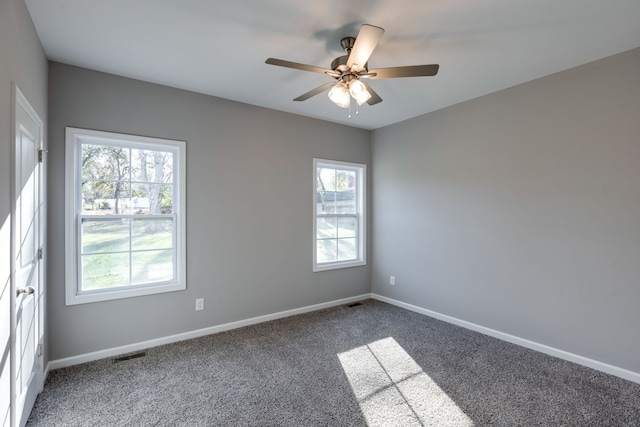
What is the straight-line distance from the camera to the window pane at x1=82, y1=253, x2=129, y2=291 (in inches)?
110

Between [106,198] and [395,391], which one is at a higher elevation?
[106,198]

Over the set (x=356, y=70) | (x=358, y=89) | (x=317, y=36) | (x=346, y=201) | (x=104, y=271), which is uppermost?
(x=317, y=36)

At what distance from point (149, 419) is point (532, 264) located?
3.50 meters

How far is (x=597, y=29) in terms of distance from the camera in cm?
216

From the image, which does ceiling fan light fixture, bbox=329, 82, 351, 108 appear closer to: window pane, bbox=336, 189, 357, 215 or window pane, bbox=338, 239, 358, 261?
window pane, bbox=336, 189, 357, 215

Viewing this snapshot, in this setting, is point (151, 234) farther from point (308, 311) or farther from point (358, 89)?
point (358, 89)

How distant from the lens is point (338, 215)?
4.52m

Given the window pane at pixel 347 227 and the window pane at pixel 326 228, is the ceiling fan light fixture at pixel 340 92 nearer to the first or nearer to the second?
the window pane at pixel 326 228

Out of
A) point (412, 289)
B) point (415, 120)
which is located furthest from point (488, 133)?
point (412, 289)

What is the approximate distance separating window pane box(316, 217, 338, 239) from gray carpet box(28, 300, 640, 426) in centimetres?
149

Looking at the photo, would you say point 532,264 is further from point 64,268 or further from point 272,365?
point 64,268

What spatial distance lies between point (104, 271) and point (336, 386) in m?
2.37

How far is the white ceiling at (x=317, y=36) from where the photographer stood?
193 centimetres

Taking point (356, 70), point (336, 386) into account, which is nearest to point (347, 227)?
point (336, 386)
